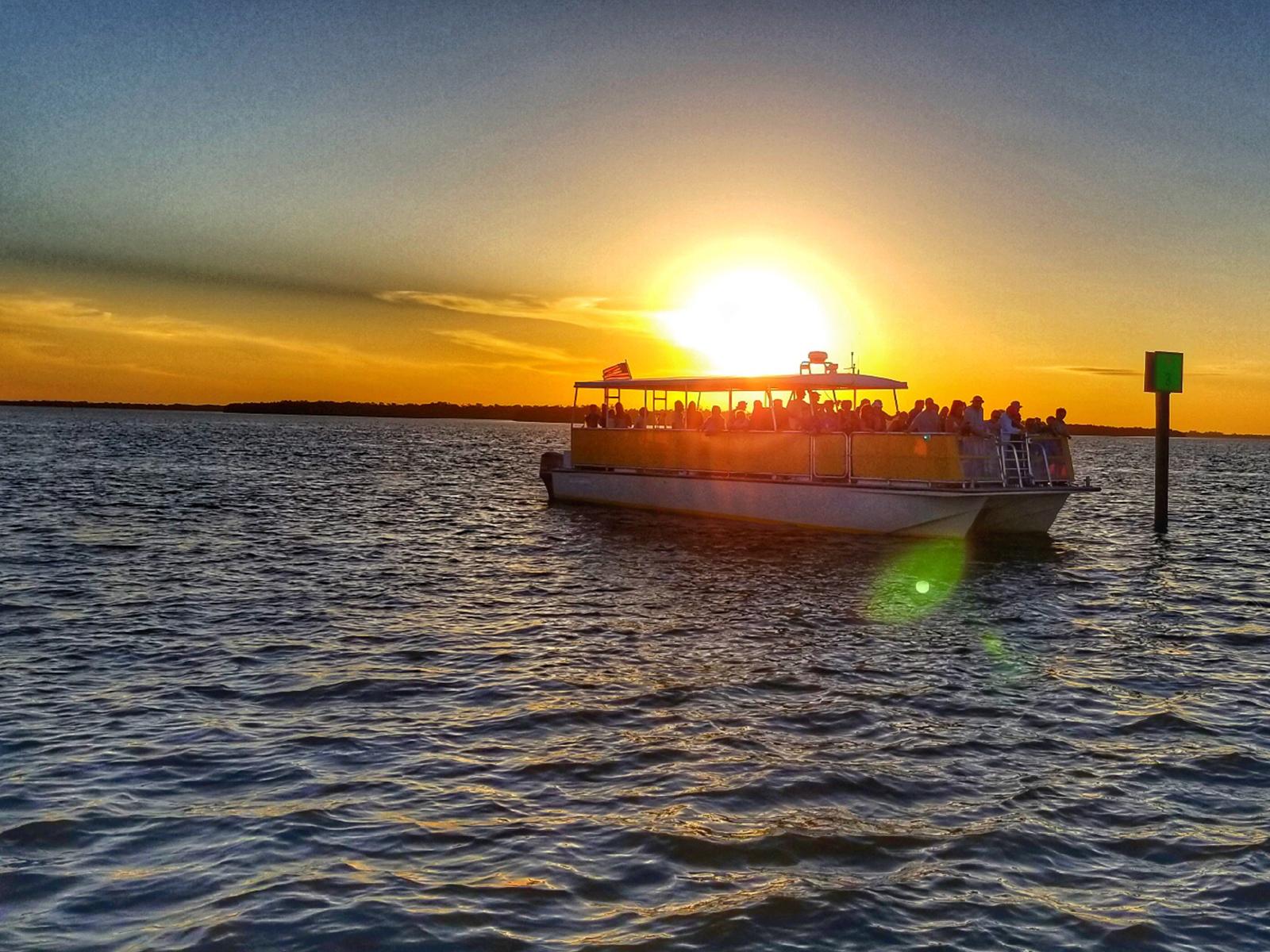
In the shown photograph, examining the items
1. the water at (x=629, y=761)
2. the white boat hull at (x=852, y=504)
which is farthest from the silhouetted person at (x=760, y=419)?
the water at (x=629, y=761)

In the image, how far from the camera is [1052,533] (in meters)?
31.6

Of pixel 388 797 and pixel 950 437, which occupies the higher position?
pixel 950 437

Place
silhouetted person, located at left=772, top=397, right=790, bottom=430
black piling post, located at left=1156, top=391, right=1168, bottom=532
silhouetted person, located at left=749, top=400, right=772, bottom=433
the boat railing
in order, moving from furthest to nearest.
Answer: black piling post, located at left=1156, top=391, right=1168, bottom=532 → silhouetted person, located at left=749, top=400, right=772, bottom=433 → silhouetted person, located at left=772, top=397, right=790, bottom=430 → the boat railing

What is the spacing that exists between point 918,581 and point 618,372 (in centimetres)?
1634

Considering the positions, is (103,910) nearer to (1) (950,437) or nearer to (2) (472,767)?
(2) (472,767)

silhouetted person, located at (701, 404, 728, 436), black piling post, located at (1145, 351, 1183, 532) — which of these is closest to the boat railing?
silhouetted person, located at (701, 404, 728, 436)

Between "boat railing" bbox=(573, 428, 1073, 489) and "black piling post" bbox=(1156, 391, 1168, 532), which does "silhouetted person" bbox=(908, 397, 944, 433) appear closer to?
"boat railing" bbox=(573, 428, 1073, 489)

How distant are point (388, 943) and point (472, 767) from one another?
2.96 metres

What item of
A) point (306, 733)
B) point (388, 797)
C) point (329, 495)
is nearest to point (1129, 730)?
point (388, 797)

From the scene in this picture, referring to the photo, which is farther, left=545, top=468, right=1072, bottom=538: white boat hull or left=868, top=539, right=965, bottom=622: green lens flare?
left=545, top=468, right=1072, bottom=538: white boat hull

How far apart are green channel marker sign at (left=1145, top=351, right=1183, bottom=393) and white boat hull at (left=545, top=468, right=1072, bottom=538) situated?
622 centimetres

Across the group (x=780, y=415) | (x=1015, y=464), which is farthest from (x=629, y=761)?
(x=780, y=415)

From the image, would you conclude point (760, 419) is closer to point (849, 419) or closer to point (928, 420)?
point (849, 419)

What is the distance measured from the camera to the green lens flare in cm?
1731
